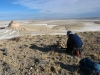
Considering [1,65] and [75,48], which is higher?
[75,48]

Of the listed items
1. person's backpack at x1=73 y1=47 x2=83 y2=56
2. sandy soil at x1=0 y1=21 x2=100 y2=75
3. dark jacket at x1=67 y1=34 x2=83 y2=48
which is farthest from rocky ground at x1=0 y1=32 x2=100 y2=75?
dark jacket at x1=67 y1=34 x2=83 y2=48

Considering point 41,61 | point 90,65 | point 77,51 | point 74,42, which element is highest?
point 74,42

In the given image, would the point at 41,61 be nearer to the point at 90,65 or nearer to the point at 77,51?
the point at 77,51

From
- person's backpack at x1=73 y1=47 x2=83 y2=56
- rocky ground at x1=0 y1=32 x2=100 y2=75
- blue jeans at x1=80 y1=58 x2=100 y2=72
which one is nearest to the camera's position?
blue jeans at x1=80 y1=58 x2=100 y2=72

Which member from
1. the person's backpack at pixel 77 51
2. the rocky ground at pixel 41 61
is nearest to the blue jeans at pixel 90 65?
the rocky ground at pixel 41 61

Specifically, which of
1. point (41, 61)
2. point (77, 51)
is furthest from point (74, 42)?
point (41, 61)

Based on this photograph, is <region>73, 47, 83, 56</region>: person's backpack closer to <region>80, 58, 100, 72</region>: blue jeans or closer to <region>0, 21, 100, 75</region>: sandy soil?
<region>0, 21, 100, 75</region>: sandy soil

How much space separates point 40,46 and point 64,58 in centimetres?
390

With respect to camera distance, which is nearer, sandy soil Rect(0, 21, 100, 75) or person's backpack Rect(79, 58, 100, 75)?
person's backpack Rect(79, 58, 100, 75)

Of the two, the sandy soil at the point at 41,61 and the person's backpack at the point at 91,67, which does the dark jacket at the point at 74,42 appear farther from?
the person's backpack at the point at 91,67

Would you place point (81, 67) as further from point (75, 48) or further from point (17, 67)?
point (17, 67)

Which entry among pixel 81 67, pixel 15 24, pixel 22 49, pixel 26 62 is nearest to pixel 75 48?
pixel 81 67

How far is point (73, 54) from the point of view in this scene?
11.0m

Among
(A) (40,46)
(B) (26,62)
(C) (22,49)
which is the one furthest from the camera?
(A) (40,46)
